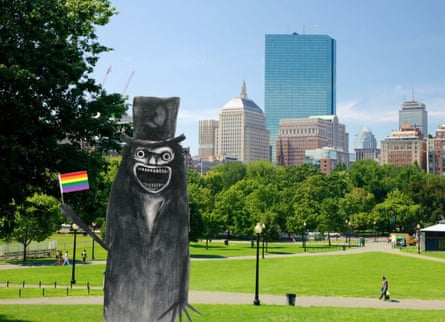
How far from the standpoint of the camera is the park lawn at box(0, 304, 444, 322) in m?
24.0

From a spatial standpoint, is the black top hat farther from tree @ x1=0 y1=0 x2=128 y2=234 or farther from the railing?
the railing

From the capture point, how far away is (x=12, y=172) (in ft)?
68.7

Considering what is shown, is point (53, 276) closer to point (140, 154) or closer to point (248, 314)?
point (248, 314)

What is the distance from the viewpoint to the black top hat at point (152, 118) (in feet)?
46.0

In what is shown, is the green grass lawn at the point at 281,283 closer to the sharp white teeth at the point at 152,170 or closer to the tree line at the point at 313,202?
the sharp white teeth at the point at 152,170

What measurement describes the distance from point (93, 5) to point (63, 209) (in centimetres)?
1467

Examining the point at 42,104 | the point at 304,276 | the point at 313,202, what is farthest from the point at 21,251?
the point at 313,202

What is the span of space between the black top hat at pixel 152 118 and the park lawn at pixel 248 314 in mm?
11636

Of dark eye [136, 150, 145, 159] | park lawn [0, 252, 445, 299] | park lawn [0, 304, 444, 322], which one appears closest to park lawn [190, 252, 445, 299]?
park lawn [0, 252, 445, 299]

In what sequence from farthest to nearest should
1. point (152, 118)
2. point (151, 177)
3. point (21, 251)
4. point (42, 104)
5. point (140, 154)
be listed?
1. point (21, 251)
2. point (42, 104)
3. point (152, 118)
4. point (140, 154)
5. point (151, 177)

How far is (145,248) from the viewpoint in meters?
13.5

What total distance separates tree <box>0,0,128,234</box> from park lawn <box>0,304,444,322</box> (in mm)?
4145

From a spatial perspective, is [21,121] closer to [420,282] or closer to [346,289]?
[346,289]

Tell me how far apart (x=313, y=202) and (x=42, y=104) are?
89.2 m
